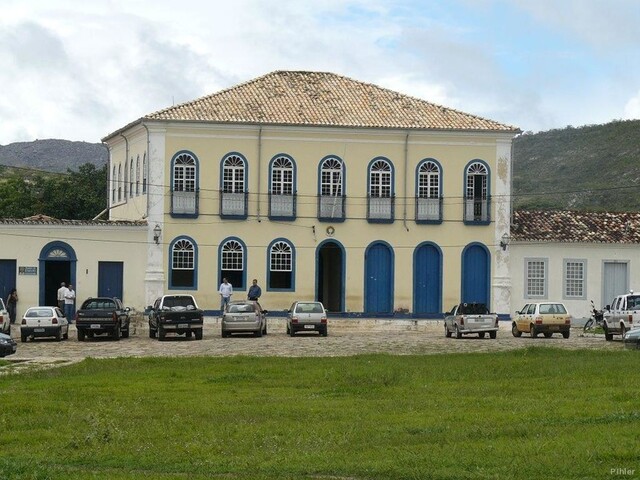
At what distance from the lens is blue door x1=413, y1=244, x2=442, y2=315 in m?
52.3

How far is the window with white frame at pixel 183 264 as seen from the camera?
50844 millimetres

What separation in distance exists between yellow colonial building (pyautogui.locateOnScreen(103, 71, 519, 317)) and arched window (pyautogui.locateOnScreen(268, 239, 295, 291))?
0.12ft

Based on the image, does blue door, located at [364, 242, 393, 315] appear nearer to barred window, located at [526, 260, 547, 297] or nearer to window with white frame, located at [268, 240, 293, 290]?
window with white frame, located at [268, 240, 293, 290]

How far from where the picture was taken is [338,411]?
65.1ft

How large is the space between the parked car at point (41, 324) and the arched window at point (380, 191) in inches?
571

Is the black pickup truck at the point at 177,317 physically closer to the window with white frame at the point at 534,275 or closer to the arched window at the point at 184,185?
the arched window at the point at 184,185

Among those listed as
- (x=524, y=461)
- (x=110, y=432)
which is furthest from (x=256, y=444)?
(x=524, y=461)

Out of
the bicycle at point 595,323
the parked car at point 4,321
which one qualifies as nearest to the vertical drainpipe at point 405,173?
the bicycle at point 595,323

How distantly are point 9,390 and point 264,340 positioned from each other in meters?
19.0

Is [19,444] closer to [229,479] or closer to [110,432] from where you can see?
[110,432]

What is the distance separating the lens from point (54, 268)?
49.8 m

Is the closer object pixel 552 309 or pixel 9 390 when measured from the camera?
pixel 9 390

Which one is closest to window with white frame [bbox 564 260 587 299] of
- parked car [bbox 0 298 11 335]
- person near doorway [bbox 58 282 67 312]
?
person near doorway [bbox 58 282 67 312]

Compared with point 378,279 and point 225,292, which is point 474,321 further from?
point 225,292
